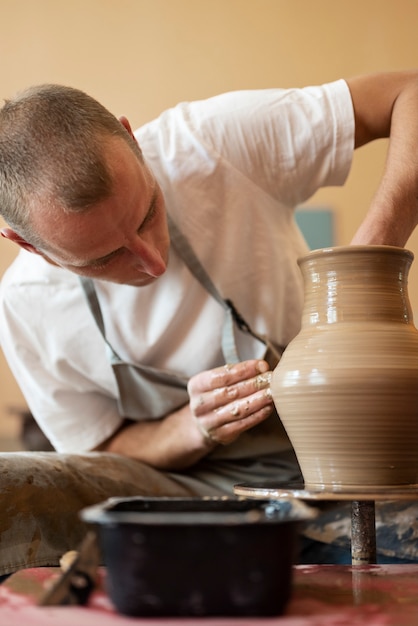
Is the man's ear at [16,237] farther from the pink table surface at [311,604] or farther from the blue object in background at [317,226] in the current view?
the blue object in background at [317,226]

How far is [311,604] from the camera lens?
704mm

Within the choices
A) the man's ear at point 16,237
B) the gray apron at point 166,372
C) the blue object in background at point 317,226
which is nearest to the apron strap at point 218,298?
the gray apron at point 166,372

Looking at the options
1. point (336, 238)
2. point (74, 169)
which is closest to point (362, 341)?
point (74, 169)

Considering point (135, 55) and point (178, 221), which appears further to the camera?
point (135, 55)

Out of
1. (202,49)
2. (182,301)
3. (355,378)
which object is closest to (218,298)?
(182,301)

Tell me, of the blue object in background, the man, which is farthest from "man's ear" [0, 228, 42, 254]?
the blue object in background

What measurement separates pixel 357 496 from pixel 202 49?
3081 millimetres

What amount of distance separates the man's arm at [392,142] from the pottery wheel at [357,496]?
0.40m

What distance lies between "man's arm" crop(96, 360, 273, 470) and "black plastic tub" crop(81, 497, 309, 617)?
0.50m

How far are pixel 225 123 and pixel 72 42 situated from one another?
2369 millimetres

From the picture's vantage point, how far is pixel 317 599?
728mm

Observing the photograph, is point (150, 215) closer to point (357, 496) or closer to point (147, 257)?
point (147, 257)

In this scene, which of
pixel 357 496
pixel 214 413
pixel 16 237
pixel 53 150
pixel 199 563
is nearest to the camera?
pixel 199 563

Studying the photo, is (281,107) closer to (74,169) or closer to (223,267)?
(223,267)
